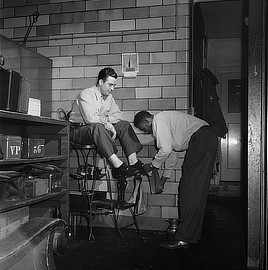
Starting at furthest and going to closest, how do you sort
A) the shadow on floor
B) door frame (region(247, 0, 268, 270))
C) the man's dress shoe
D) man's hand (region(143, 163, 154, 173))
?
man's hand (region(143, 163, 154, 173))
the man's dress shoe
the shadow on floor
door frame (region(247, 0, 268, 270))

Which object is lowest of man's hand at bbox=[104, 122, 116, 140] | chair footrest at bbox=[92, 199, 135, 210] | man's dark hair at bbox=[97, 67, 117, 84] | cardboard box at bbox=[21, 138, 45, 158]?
chair footrest at bbox=[92, 199, 135, 210]

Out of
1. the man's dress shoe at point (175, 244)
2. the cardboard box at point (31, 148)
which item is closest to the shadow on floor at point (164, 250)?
the man's dress shoe at point (175, 244)

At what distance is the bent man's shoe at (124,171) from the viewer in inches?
70.3

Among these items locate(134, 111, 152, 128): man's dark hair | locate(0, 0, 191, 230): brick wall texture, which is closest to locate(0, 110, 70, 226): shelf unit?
locate(0, 0, 191, 230): brick wall texture

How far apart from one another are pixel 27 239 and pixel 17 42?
1466 millimetres

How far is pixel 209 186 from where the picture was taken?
176 centimetres

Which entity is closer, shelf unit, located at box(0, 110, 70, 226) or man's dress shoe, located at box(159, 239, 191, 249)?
man's dress shoe, located at box(159, 239, 191, 249)

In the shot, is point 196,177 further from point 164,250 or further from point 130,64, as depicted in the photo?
point 130,64

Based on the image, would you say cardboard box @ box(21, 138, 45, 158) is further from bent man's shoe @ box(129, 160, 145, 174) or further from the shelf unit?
bent man's shoe @ box(129, 160, 145, 174)

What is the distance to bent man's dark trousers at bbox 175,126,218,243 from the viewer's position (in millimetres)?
1736

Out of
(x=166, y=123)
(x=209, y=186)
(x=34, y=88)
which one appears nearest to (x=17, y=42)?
(x=34, y=88)

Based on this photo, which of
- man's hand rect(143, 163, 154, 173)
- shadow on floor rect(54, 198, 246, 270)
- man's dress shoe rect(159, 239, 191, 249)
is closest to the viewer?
shadow on floor rect(54, 198, 246, 270)

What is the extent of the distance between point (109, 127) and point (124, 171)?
23 cm

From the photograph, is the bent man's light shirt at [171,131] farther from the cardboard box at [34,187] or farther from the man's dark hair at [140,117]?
the cardboard box at [34,187]
